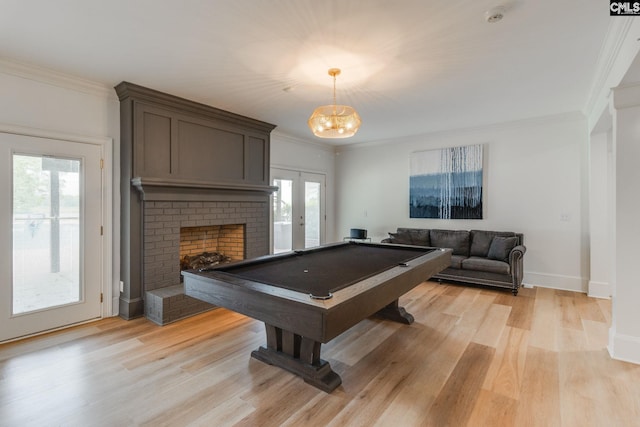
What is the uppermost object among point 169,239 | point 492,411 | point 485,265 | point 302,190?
point 302,190

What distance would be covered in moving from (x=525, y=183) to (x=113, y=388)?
5.68 m

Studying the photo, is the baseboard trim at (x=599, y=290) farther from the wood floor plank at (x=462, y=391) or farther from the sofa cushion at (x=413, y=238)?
the wood floor plank at (x=462, y=391)

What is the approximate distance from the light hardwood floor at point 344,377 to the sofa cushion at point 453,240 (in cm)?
171

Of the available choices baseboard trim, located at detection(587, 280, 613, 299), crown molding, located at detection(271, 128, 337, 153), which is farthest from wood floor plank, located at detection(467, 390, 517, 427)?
crown molding, located at detection(271, 128, 337, 153)

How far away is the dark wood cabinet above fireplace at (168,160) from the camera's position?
351 cm

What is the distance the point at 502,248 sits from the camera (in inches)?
180

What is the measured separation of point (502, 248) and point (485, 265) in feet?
1.21

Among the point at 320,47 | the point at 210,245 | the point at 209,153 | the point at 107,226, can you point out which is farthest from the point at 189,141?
the point at 320,47

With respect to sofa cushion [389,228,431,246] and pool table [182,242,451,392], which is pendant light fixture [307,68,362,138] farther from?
sofa cushion [389,228,431,246]

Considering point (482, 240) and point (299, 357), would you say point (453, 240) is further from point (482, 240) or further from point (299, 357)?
point (299, 357)

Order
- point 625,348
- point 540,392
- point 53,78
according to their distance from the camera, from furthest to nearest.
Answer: point 53,78 → point 625,348 → point 540,392

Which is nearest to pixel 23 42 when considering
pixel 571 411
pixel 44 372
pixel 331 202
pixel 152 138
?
pixel 152 138

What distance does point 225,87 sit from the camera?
3518mm

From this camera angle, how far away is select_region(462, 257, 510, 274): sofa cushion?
4395 millimetres
